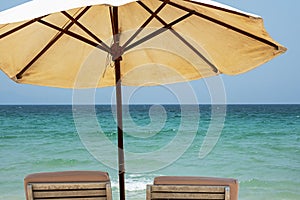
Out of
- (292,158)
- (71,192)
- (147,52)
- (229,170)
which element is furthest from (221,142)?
(71,192)

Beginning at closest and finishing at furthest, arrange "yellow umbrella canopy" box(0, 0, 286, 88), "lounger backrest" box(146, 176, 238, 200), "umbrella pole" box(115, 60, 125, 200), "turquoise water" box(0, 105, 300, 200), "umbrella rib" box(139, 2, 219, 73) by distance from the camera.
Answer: "lounger backrest" box(146, 176, 238, 200) < "yellow umbrella canopy" box(0, 0, 286, 88) < "umbrella pole" box(115, 60, 125, 200) < "umbrella rib" box(139, 2, 219, 73) < "turquoise water" box(0, 105, 300, 200)

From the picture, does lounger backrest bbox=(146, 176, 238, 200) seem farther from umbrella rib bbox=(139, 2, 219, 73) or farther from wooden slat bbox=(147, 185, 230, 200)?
umbrella rib bbox=(139, 2, 219, 73)

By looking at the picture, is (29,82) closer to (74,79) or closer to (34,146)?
(74,79)

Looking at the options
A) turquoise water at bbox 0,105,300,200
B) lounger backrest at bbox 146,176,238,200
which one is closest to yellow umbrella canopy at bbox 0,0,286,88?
lounger backrest at bbox 146,176,238,200

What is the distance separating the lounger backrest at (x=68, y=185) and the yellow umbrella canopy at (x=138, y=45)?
2.94ft

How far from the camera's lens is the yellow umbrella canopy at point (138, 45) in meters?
2.94

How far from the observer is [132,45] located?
3004 millimetres

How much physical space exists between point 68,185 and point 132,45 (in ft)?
3.44

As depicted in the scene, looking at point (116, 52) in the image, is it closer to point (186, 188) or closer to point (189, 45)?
point (189, 45)

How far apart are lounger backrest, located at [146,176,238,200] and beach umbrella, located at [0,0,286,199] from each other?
0.83 meters

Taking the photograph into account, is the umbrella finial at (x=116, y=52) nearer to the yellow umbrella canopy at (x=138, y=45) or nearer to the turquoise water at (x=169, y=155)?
the yellow umbrella canopy at (x=138, y=45)

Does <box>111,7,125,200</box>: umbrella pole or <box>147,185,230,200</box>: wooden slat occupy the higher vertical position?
<box>111,7,125,200</box>: umbrella pole

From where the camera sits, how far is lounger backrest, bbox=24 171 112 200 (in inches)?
90.5

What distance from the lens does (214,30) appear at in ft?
10.5
